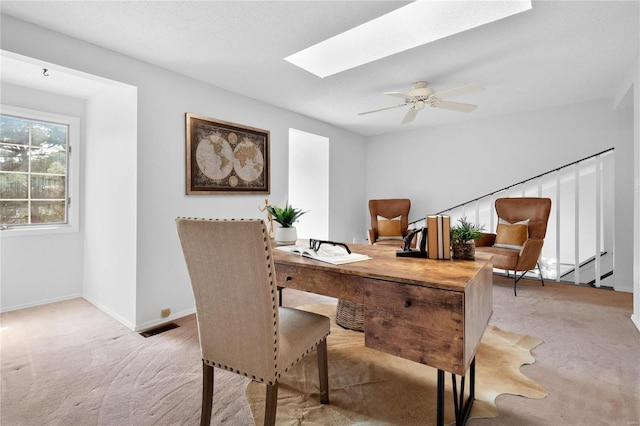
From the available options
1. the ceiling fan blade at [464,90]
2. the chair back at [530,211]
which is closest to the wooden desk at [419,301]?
the ceiling fan blade at [464,90]

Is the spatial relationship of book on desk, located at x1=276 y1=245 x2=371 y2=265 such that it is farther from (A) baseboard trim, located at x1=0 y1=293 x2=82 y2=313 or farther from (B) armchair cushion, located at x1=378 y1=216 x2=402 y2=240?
(B) armchair cushion, located at x1=378 y1=216 x2=402 y2=240

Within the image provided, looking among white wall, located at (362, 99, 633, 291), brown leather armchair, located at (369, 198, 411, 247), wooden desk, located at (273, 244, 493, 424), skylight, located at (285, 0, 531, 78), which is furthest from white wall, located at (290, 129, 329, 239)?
wooden desk, located at (273, 244, 493, 424)

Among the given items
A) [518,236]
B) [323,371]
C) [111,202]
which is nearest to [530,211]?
[518,236]

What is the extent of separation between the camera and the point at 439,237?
5.27 feet

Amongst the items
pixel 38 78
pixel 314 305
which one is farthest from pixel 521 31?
pixel 38 78

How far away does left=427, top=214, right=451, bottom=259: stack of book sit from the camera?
158 centimetres

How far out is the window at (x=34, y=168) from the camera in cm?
317

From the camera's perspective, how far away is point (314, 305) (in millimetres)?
3297

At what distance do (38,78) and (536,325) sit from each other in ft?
16.8

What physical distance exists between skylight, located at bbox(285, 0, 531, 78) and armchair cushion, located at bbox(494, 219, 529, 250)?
2699 millimetres

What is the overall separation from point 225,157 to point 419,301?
2.73 m

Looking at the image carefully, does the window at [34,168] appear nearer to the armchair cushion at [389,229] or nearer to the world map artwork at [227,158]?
the world map artwork at [227,158]

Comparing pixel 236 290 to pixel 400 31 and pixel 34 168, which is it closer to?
pixel 400 31

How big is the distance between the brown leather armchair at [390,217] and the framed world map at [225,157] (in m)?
2.07
